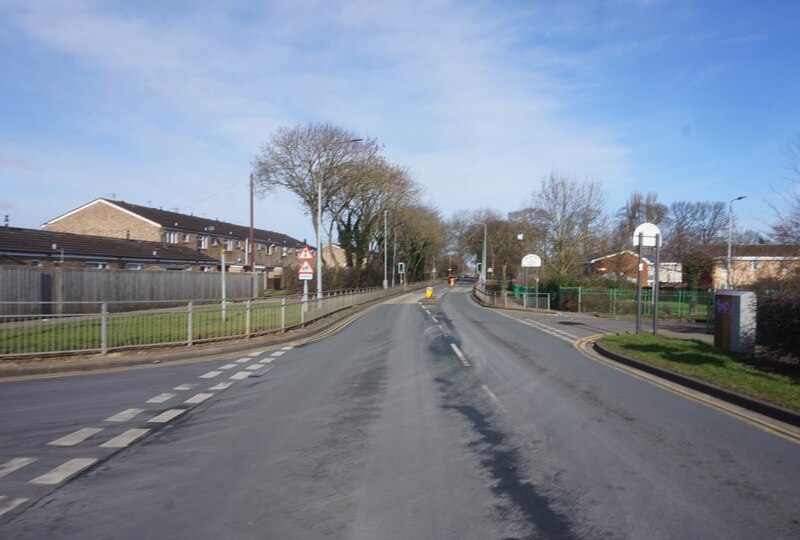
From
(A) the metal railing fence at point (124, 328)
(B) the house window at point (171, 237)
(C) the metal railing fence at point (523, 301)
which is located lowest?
(C) the metal railing fence at point (523, 301)

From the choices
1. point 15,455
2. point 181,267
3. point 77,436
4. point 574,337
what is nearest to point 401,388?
point 77,436

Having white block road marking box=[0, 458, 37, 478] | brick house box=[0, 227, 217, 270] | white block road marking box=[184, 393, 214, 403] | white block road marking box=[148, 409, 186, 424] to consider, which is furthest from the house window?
white block road marking box=[0, 458, 37, 478]

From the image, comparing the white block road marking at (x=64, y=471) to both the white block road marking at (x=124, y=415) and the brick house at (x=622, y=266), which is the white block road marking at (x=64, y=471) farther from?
the brick house at (x=622, y=266)

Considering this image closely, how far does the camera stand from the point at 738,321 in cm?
1399

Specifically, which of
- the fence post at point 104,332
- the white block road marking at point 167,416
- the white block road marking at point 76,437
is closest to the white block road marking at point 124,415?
the white block road marking at point 167,416

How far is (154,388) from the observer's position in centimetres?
1044

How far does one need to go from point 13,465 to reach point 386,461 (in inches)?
147

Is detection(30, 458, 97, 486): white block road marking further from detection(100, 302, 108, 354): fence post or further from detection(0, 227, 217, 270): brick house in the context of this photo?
detection(0, 227, 217, 270): brick house

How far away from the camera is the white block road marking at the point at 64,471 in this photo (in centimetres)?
555

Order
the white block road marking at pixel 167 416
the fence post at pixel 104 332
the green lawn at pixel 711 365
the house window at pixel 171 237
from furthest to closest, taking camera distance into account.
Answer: the house window at pixel 171 237 < the fence post at pixel 104 332 < the green lawn at pixel 711 365 < the white block road marking at pixel 167 416

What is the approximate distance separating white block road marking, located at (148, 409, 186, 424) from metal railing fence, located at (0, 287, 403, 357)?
570 cm

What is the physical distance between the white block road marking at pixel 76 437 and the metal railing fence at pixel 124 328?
6326 millimetres

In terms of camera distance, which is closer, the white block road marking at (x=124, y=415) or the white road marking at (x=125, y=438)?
the white road marking at (x=125, y=438)

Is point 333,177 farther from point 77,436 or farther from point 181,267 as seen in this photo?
point 77,436
